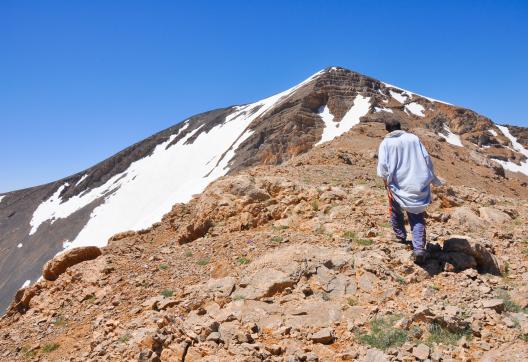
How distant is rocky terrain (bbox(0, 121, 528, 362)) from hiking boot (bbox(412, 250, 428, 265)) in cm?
9

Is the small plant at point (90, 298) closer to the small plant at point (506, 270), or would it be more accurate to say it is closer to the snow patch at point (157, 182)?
the small plant at point (506, 270)

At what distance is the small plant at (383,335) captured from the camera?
482cm

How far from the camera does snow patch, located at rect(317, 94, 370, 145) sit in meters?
39.0

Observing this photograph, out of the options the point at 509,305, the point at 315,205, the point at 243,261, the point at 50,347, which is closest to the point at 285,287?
the point at 243,261

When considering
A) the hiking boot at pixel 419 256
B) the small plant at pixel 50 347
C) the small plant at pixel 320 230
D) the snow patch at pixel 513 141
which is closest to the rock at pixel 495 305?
the hiking boot at pixel 419 256

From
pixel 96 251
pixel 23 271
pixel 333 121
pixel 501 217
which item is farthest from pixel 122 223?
pixel 501 217

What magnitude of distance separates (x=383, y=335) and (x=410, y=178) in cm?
263

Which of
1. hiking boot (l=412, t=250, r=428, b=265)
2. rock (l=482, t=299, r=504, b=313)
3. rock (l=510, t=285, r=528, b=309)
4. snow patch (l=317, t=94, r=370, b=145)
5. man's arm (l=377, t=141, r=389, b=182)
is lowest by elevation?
rock (l=510, t=285, r=528, b=309)

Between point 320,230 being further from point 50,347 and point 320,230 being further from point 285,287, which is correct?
point 50,347

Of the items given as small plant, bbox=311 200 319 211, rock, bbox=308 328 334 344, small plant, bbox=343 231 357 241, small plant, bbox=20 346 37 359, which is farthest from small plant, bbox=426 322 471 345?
small plant, bbox=20 346 37 359

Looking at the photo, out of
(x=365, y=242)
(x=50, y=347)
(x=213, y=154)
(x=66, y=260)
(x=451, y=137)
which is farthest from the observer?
(x=213, y=154)

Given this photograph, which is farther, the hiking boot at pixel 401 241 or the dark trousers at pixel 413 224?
the hiking boot at pixel 401 241

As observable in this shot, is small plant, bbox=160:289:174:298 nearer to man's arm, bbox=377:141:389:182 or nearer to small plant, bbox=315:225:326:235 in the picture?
small plant, bbox=315:225:326:235

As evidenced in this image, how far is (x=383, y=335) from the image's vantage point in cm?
493
